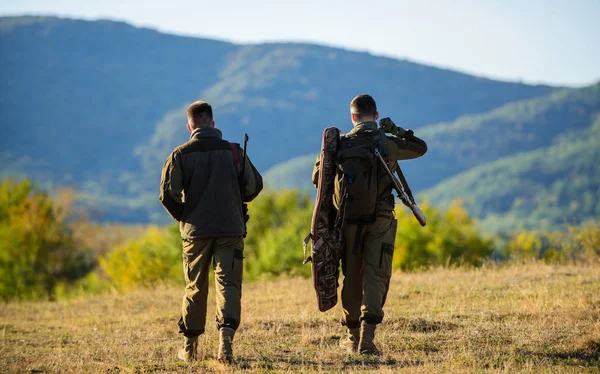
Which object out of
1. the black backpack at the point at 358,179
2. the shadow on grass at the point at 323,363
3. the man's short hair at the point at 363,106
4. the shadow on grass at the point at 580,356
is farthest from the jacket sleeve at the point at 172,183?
the shadow on grass at the point at 580,356

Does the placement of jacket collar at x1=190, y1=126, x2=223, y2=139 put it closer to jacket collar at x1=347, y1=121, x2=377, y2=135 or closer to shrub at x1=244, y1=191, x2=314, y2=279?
jacket collar at x1=347, y1=121, x2=377, y2=135

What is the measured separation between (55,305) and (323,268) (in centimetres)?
992

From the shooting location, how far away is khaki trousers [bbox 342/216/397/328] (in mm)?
7637

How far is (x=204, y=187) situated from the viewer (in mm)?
7668

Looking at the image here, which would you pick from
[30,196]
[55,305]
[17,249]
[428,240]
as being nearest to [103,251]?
[30,196]

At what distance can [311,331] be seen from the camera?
30.7 ft

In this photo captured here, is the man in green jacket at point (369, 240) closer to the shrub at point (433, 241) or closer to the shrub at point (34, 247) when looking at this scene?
the shrub at point (433, 241)

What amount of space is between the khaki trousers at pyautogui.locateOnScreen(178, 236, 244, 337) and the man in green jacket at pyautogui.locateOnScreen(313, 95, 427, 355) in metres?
1.09

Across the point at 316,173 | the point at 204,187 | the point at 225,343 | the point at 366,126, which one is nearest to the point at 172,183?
the point at 204,187

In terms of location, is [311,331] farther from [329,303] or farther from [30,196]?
[30,196]

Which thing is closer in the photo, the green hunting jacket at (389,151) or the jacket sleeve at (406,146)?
the green hunting jacket at (389,151)

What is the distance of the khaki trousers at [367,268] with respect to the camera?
7637mm

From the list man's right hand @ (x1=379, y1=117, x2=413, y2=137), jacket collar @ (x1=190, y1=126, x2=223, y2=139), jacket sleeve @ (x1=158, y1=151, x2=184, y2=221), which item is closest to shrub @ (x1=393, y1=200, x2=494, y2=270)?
man's right hand @ (x1=379, y1=117, x2=413, y2=137)

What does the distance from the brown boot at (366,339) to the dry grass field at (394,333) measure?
0.42 feet
